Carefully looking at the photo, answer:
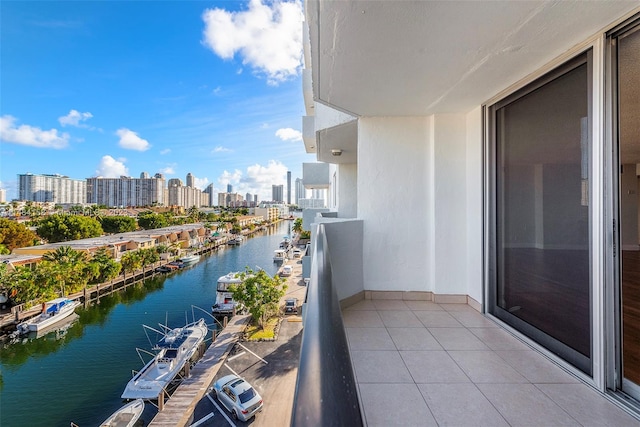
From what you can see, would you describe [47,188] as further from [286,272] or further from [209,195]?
[286,272]

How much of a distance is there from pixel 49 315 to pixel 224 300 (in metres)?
9.19

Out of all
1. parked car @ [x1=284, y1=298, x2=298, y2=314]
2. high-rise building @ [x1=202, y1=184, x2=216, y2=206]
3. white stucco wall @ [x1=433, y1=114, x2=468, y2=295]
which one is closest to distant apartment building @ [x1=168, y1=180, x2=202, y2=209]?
high-rise building @ [x1=202, y1=184, x2=216, y2=206]

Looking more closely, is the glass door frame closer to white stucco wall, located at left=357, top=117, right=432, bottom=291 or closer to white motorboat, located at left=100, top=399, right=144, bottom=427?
white stucco wall, located at left=357, top=117, right=432, bottom=291

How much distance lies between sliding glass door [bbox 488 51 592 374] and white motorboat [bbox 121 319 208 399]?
42.0 feet

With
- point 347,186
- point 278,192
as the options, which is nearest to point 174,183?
point 278,192

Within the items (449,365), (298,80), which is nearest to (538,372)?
(449,365)

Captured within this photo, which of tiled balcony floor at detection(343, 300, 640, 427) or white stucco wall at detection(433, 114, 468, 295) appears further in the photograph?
white stucco wall at detection(433, 114, 468, 295)

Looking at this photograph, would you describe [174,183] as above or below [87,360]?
above

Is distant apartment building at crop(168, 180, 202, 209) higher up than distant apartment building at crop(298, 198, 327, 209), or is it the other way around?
distant apartment building at crop(168, 180, 202, 209)

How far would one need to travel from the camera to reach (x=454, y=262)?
3314 millimetres

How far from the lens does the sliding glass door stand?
6.39 ft

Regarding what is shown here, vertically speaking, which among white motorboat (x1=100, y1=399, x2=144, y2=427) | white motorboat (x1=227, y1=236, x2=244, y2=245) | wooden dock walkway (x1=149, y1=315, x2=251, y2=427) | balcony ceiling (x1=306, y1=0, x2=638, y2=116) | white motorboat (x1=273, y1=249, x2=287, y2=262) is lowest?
white motorboat (x1=100, y1=399, x2=144, y2=427)

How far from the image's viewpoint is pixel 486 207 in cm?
296

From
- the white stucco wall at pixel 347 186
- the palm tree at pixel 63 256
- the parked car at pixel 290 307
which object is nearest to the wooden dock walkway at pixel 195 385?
the parked car at pixel 290 307
